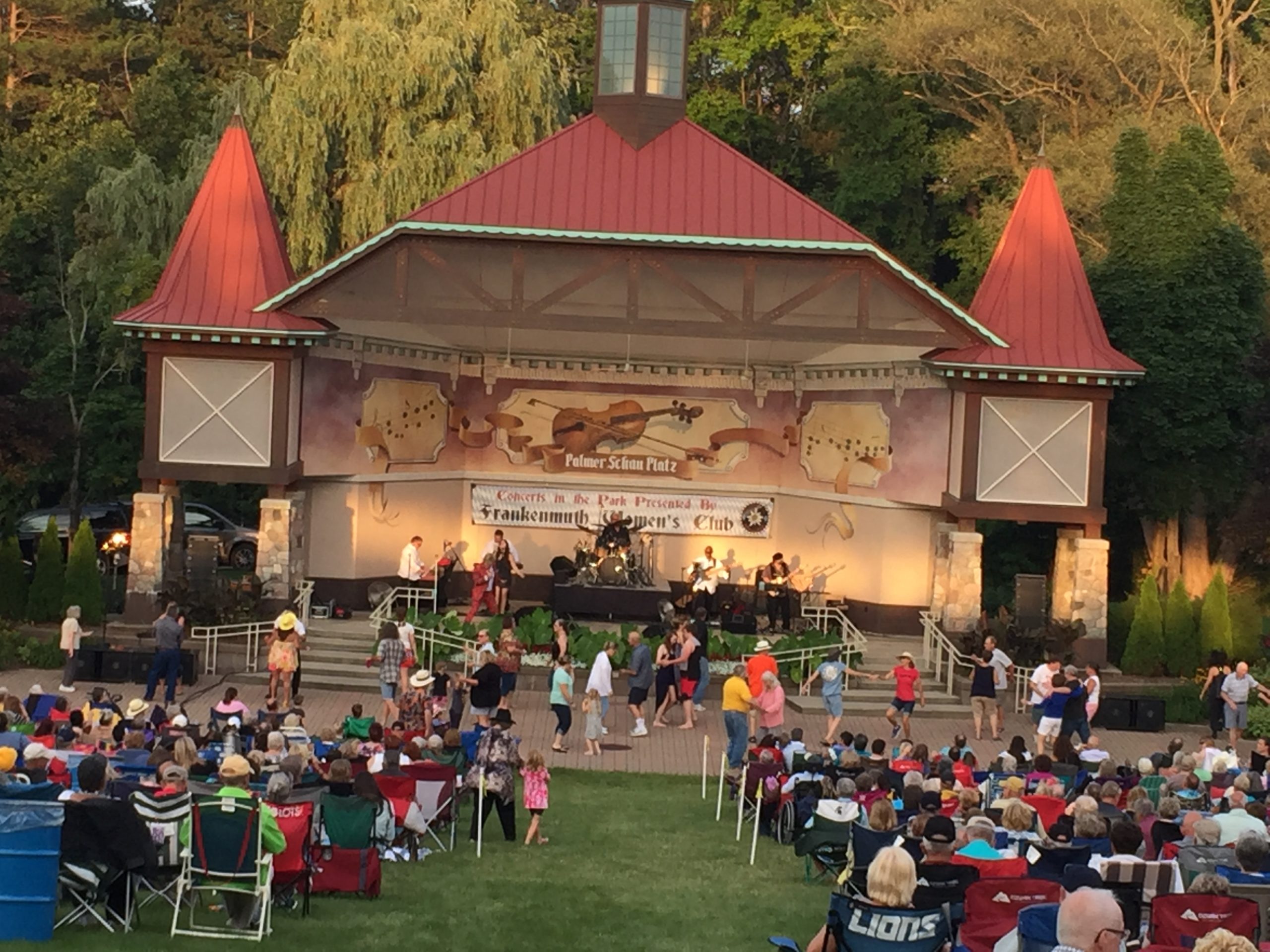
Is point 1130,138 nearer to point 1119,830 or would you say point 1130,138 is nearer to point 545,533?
point 545,533

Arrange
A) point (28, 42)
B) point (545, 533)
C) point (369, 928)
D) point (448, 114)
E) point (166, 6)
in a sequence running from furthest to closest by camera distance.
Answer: point (166, 6)
point (28, 42)
point (448, 114)
point (545, 533)
point (369, 928)

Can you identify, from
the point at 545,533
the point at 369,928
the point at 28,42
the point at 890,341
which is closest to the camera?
the point at 369,928

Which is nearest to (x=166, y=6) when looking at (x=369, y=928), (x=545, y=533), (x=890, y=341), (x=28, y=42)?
(x=28, y=42)

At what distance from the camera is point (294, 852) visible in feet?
44.0

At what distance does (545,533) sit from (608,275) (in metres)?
6.54

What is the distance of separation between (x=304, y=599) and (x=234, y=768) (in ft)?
55.5

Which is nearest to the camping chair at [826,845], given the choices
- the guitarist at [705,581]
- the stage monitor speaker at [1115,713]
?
the stage monitor speaker at [1115,713]

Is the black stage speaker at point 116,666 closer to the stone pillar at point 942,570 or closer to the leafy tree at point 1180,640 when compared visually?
the stone pillar at point 942,570

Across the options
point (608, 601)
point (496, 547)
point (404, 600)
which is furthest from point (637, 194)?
point (404, 600)

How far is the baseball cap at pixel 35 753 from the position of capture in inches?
545

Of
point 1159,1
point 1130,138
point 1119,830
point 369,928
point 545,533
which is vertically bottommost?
point 369,928

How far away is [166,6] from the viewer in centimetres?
5284

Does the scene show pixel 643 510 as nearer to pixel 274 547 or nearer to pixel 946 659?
pixel 946 659

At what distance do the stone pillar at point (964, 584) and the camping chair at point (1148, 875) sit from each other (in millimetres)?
17227
